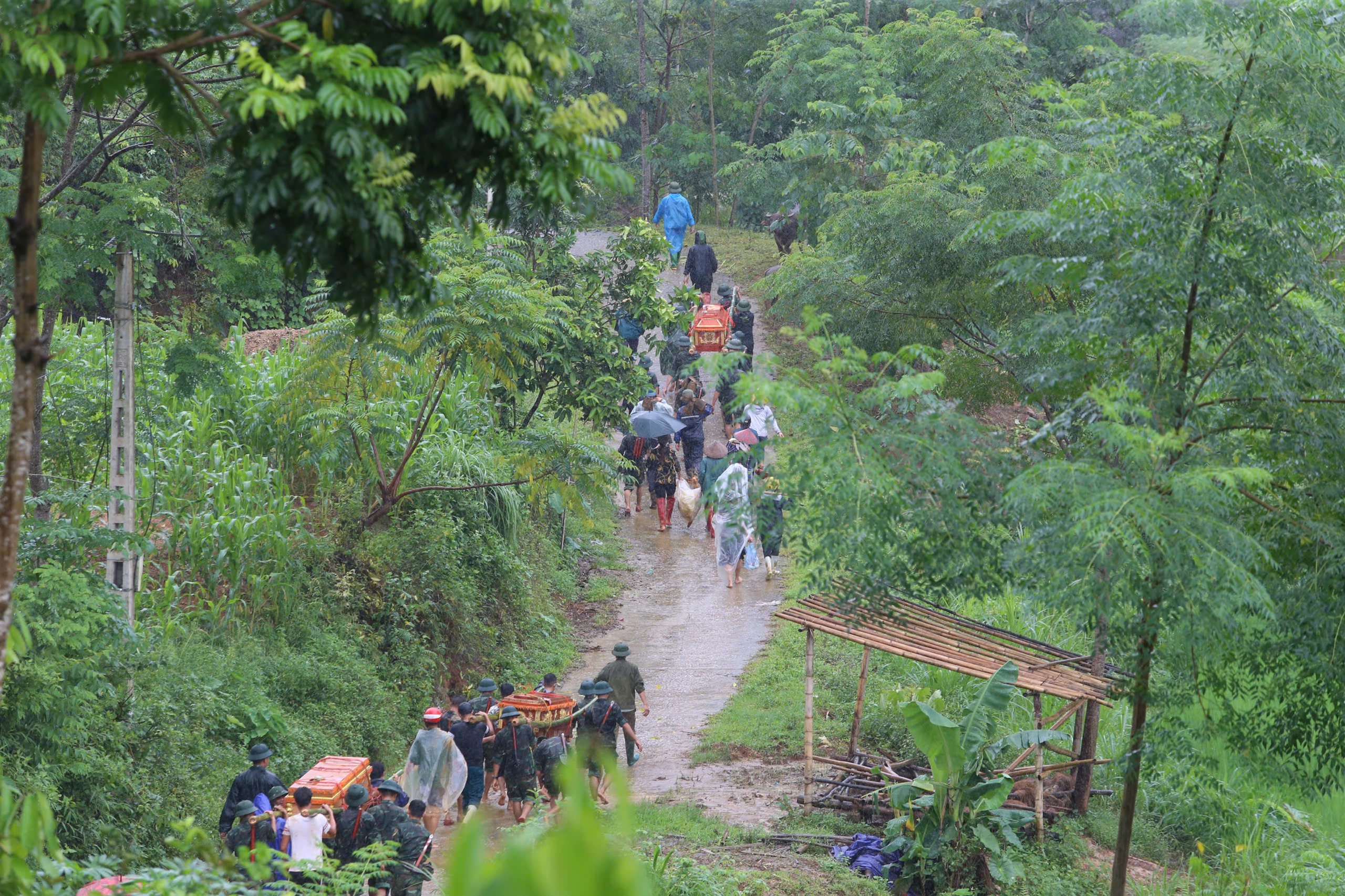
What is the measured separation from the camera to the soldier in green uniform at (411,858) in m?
7.77

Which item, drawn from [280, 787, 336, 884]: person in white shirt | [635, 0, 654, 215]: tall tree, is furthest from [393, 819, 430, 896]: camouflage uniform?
[635, 0, 654, 215]: tall tree

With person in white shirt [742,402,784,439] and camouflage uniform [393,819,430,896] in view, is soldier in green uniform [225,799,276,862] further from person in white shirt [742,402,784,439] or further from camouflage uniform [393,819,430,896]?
person in white shirt [742,402,784,439]

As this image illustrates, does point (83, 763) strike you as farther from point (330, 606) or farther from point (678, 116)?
point (678, 116)

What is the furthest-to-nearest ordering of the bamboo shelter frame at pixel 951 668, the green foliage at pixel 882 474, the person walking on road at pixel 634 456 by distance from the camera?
the person walking on road at pixel 634 456 < the bamboo shelter frame at pixel 951 668 < the green foliage at pixel 882 474

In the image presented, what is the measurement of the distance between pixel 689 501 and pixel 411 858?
33.3 ft

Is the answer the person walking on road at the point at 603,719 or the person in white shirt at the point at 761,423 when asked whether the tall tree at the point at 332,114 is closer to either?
the person walking on road at the point at 603,719

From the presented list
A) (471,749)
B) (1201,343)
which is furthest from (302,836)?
(1201,343)

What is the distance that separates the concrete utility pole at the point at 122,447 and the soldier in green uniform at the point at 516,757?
3.12m

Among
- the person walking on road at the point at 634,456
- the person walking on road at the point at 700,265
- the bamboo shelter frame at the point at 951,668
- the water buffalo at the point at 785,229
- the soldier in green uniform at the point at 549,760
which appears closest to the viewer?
the bamboo shelter frame at the point at 951,668

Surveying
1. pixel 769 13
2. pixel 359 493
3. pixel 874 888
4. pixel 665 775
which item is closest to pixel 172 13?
pixel 874 888

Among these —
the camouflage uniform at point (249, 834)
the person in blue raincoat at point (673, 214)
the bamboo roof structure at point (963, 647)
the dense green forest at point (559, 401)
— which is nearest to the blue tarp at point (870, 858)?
the dense green forest at point (559, 401)

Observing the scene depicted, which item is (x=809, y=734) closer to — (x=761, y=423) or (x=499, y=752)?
(x=499, y=752)

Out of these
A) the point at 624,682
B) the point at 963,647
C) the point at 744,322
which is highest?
the point at 744,322

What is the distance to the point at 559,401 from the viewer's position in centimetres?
1638
